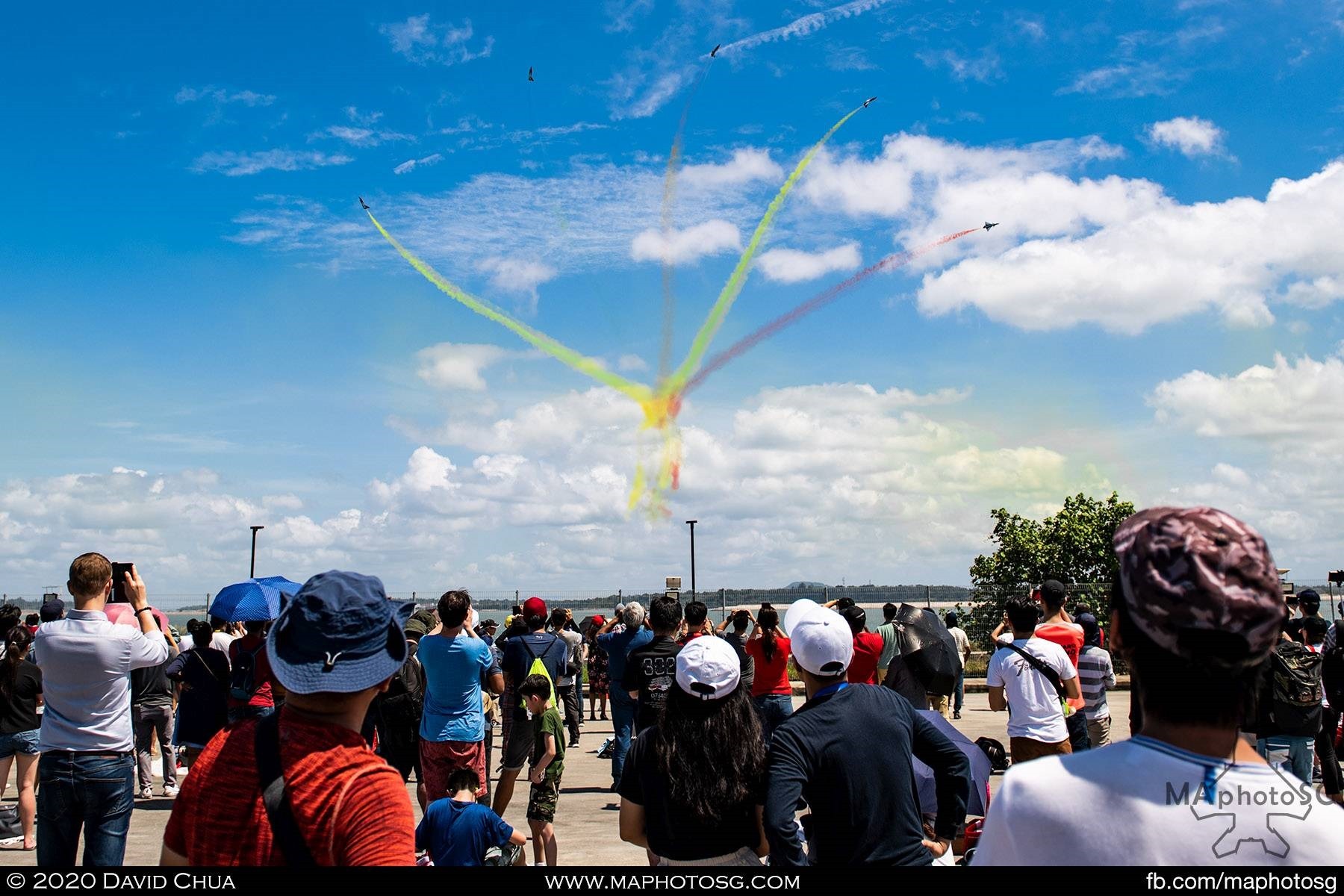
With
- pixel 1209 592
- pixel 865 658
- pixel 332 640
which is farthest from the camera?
pixel 865 658

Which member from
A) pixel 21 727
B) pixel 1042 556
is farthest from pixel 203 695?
pixel 1042 556

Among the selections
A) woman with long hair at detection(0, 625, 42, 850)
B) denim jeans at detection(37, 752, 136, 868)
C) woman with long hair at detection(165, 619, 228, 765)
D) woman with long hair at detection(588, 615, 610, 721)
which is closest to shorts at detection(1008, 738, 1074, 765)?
denim jeans at detection(37, 752, 136, 868)

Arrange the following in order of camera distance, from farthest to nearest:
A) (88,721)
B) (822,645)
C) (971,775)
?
(88,721), (971,775), (822,645)

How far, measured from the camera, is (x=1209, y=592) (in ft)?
5.31

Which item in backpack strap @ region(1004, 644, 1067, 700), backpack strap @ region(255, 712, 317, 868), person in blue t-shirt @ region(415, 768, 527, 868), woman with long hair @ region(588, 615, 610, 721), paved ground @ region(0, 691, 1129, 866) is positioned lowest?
paved ground @ region(0, 691, 1129, 866)

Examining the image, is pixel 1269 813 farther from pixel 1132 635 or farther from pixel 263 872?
pixel 263 872

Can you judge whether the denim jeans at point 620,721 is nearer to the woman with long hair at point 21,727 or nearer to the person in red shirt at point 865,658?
the person in red shirt at point 865,658

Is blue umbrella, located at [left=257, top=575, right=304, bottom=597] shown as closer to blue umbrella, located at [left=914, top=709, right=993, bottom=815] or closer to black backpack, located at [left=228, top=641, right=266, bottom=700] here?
black backpack, located at [left=228, top=641, right=266, bottom=700]

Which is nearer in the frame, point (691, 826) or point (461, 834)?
point (691, 826)

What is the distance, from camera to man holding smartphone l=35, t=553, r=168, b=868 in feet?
16.4

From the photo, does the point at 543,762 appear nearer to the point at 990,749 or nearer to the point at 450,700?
the point at 450,700

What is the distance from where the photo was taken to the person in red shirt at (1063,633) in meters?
7.78

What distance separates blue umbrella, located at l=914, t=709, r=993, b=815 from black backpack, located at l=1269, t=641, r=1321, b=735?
4533 mm

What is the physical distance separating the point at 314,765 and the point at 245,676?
24.1 ft
